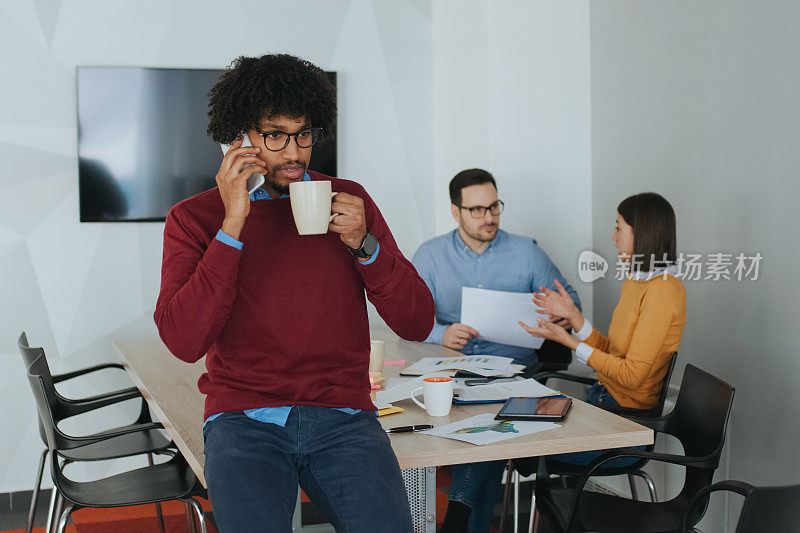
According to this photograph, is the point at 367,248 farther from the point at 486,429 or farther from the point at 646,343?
the point at 646,343

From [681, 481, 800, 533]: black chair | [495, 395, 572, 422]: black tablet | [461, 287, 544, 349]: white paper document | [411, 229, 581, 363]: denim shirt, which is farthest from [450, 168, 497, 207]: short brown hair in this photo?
[681, 481, 800, 533]: black chair

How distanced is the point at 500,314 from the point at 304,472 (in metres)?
1.57

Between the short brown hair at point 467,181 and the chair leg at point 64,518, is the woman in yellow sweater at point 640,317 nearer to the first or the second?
the short brown hair at point 467,181

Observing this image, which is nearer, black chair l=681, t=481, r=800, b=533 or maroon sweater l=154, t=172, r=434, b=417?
black chair l=681, t=481, r=800, b=533

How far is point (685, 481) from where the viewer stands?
6.86 feet

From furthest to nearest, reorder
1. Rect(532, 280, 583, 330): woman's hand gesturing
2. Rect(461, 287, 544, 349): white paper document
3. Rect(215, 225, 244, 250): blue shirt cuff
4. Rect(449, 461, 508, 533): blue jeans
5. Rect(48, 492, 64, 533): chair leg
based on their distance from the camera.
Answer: Rect(461, 287, 544, 349): white paper document < Rect(532, 280, 583, 330): woman's hand gesturing < Rect(449, 461, 508, 533): blue jeans < Rect(48, 492, 64, 533): chair leg < Rect(215, 225, 244, 250): blue shirt cuff

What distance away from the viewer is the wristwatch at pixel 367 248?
155cm

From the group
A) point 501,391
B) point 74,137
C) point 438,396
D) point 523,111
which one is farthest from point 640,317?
point 74,137

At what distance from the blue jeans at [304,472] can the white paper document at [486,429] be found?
0.21 m

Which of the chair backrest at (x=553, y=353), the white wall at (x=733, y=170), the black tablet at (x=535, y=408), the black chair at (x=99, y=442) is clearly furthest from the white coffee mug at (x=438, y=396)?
the chair backrest at (x=553, y=353)

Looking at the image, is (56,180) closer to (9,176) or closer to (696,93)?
(9,176)

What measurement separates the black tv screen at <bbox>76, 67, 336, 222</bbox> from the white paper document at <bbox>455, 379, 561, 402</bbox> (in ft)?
6.98

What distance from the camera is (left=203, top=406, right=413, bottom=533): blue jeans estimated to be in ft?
4.40

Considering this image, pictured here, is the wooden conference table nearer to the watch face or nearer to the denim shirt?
the watch face
